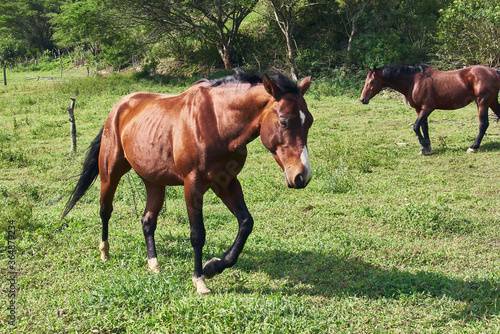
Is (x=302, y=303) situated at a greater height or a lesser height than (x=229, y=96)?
lesser

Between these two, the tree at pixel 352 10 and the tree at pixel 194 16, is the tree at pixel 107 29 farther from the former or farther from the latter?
the tree at pixel 352 10

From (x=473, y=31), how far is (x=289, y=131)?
15.3m

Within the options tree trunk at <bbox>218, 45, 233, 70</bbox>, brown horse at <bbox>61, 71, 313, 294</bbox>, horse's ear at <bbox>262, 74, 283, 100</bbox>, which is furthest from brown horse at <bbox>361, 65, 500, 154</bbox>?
tree trunk at <bbox>218, 45, 233, 70</bbox>

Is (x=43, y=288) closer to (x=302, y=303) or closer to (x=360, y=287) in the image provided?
(x=302, y=303)

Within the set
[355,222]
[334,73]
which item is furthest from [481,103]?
[334,73]

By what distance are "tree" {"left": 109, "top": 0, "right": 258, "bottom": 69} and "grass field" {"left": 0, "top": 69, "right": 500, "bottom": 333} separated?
1471 cm

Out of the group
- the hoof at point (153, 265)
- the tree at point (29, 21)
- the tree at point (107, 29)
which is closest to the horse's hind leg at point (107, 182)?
the hoof at point (153, 265)

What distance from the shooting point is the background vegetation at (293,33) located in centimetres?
1638

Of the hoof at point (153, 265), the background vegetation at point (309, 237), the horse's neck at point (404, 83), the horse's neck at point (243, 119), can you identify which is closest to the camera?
the background vegetation at point (309, 237)

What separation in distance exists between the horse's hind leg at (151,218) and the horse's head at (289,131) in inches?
71.7

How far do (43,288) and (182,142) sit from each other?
1932 millimetres

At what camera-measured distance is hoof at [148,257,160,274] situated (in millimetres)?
4266

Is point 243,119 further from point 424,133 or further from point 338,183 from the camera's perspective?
point 424,133

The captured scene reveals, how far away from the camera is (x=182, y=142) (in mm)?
3801
